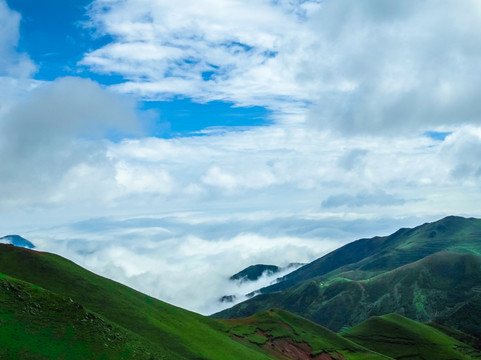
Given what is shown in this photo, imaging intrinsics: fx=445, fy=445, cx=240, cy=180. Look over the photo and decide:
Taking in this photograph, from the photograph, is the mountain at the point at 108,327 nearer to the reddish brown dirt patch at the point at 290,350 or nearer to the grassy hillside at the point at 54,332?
the grassy hillside at the point at 54,332

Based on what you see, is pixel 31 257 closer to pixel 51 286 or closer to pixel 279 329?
pixel 51 286

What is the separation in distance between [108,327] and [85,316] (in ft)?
14.4

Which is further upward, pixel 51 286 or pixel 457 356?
pixel 51 286

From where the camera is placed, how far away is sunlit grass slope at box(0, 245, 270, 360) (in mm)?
65375

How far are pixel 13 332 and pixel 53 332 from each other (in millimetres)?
5596

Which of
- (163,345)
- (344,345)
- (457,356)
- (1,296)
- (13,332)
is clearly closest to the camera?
(13,332)

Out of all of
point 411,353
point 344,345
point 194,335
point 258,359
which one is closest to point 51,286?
point 194,335

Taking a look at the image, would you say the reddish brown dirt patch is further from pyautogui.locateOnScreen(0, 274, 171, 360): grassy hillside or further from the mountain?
pyautogui.locateOnScreen(0, 274, 171, 360): grassy hillside

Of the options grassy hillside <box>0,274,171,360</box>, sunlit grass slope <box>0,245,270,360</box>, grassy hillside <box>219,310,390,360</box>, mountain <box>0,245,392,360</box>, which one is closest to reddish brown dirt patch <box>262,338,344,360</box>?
grassy hillside <box>219,310,390,360</box>

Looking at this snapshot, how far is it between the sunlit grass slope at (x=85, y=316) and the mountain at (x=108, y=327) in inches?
5.4

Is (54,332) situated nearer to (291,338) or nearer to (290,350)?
(290,350)

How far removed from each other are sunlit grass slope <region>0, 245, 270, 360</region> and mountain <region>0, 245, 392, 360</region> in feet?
0.45

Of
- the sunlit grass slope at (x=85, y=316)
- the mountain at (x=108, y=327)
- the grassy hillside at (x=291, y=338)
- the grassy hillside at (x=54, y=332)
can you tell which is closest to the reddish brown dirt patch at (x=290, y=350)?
the grassy hillside at (x=291, y=338)

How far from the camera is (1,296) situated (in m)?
68.7
